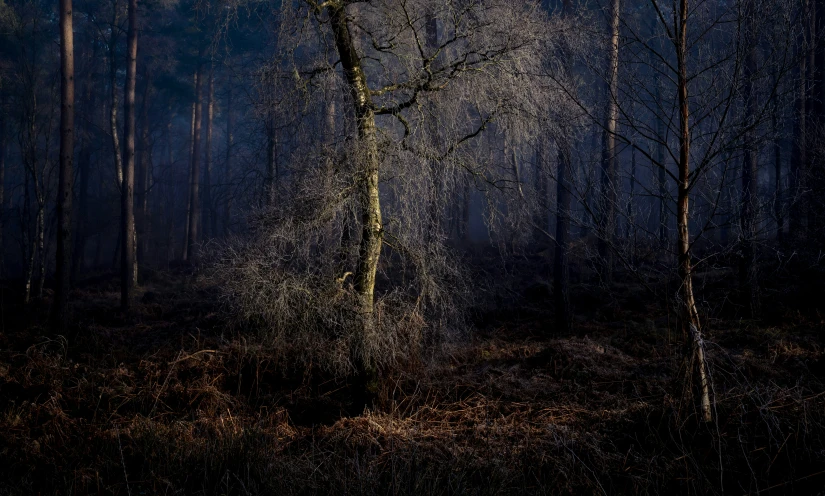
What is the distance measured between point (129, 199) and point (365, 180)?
1284 cm

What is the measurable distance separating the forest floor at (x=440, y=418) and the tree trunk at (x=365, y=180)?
1.25 m

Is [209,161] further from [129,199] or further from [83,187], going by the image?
[129,199]

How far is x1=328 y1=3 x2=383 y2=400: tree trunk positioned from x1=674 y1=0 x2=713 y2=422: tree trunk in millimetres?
3588

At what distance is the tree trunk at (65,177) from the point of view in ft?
40.5

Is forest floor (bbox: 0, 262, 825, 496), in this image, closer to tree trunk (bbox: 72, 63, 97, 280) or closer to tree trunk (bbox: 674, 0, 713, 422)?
tree trunk (bbox: 674, 0, 713, 422)

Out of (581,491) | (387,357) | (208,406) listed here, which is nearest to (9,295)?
(208,406)

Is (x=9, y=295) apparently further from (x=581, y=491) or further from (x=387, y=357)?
(x=581, y=491)

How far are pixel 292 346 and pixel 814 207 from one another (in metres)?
10.8

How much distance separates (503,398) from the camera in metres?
7.39

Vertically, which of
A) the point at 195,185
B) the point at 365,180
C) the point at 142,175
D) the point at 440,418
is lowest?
the point at 440,418

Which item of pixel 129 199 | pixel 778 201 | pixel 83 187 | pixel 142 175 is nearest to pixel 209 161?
pixel 142 175

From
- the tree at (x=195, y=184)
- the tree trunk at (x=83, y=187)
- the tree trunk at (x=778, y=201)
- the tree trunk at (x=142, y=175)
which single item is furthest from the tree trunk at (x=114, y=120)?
the tree trunk at (x=778, y=201)

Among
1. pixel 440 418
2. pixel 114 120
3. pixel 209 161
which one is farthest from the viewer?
pixel 209 161

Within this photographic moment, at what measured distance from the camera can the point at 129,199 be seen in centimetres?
1683
